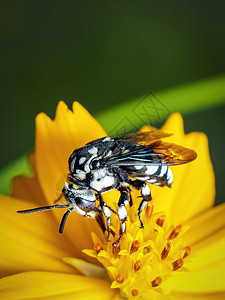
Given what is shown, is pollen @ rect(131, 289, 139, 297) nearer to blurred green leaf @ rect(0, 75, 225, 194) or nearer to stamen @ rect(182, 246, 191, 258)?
stamen @ rect(182, 246, 191, 258)

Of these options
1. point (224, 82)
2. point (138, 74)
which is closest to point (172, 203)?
point (224, 82)

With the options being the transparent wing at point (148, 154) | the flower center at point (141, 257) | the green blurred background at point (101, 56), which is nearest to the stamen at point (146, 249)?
the flower center at point (141, 257)

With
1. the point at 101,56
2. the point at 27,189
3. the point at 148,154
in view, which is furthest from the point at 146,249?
the point at 101,56

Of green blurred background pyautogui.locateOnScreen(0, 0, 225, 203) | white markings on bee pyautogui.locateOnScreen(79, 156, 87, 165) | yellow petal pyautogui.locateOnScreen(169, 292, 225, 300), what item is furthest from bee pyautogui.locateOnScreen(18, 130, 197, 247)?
green blurred background pyautogui.locateOnScreen(0, 0, 225, 203)

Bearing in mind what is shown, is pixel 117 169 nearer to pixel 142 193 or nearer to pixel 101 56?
pixel 142 193

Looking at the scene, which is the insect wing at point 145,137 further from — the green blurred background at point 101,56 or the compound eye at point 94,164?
the green blurred background at point 101,56

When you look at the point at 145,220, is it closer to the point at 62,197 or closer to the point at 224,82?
the point at 62,197
